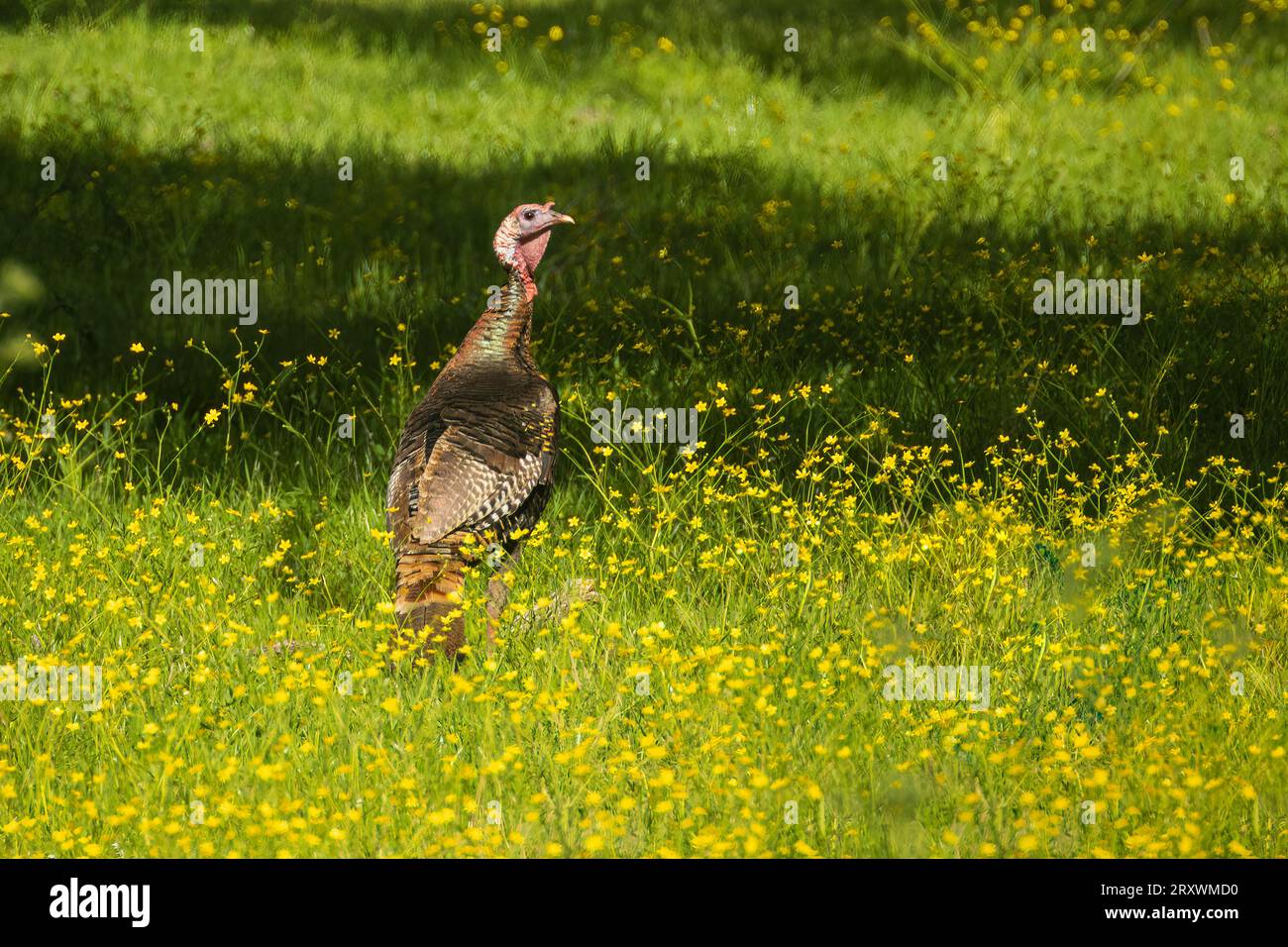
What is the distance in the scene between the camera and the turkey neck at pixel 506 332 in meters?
6.49

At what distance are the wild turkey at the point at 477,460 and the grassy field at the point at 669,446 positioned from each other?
0.68 feet

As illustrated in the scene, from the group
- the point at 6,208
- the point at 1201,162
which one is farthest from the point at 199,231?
the point at 1201,162

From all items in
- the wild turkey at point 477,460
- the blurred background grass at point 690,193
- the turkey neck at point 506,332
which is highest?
the blurred background grass at point 690,193

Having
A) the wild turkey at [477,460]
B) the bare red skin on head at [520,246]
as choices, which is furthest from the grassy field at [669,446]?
the bare red skin on head at [520,246]

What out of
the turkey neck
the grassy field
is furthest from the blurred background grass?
the turkey neck

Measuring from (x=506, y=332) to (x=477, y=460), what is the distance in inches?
29.8

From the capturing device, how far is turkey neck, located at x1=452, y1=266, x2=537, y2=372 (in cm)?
649

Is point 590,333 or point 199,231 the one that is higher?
point 199,231

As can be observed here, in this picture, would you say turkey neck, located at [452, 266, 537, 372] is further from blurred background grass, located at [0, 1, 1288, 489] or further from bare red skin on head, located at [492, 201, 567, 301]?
blurred background grass, located at [0, 1, 1288, 489]

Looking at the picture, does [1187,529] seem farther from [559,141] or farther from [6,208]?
[6,208]

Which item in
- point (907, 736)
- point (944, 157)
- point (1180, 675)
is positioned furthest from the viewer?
point (944, 157)

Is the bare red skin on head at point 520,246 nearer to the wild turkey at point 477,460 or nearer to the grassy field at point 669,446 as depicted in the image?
the wild turkey at point 477,460

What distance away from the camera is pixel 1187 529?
630 centimetres

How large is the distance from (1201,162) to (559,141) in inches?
192
